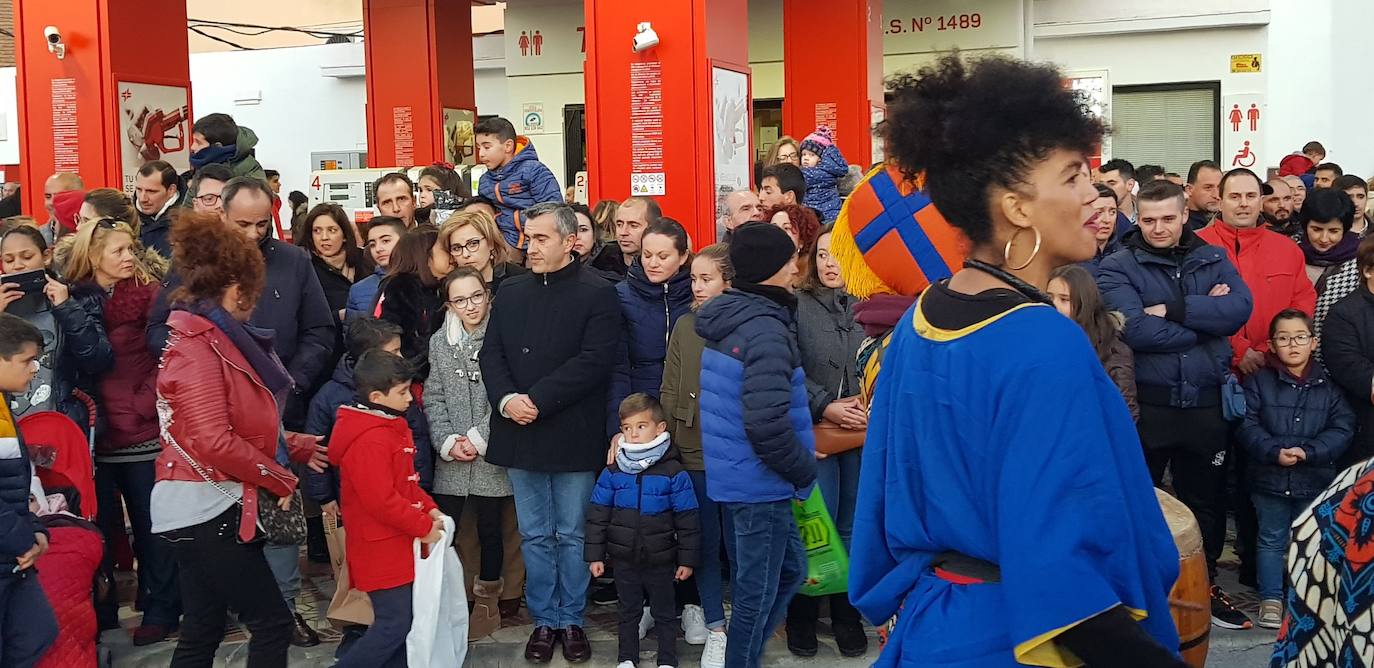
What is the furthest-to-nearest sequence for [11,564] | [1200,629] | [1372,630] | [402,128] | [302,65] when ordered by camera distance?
[302,65], [402,128], [11,564], [1200,629], [1372,630]

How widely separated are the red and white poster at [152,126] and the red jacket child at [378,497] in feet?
22.6

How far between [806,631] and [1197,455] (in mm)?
2070

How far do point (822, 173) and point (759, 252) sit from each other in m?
4.13

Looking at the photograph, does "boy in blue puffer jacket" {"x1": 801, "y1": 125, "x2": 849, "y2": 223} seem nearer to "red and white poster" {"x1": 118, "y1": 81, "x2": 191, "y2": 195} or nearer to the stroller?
the stroller

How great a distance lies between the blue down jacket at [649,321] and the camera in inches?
259

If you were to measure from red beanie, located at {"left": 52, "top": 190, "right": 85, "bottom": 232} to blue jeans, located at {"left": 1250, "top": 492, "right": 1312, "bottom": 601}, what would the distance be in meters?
6.69

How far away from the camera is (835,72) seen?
49.2 feet

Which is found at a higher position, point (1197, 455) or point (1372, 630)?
point (1372, 630)

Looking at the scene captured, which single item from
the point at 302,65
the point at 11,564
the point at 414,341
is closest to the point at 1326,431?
the point at 414,341

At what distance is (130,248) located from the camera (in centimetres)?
650

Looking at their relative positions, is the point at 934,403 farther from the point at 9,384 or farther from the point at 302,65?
the point at 302,65

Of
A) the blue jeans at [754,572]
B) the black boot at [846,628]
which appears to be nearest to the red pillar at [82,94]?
the black boot at [846,628]

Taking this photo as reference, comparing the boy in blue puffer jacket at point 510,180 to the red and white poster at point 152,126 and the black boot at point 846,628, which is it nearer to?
the black boot at point 846,628

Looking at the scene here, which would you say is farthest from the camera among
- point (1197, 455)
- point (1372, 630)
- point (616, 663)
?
point (1197, 455)
